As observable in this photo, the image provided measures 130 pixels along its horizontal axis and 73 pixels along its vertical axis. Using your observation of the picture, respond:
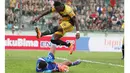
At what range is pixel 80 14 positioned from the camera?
81.3 ft

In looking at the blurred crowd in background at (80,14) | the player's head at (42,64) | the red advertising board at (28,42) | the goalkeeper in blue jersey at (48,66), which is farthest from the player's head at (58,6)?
the blurred crowd in background at (80,14)

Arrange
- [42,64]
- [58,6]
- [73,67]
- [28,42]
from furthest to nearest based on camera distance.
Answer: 1. [28,42]
2. [73,67]
3. [58,6]
4. [42,64]

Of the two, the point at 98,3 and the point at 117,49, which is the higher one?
the point at 98,3

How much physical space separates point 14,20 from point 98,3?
6253mm

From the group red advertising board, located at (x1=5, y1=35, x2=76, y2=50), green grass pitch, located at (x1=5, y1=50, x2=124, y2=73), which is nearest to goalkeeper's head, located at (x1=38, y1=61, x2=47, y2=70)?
green grass pitch, located at (x1=5, y1=50, x2=124, y2=73)

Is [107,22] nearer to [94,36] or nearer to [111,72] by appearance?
[94,36]

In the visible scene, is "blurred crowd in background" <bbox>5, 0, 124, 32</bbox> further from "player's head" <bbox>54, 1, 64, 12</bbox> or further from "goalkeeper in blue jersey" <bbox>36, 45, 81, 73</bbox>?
"goalkeeper in blue jersey" <bbox>36, 45, 81, 73</bbox>

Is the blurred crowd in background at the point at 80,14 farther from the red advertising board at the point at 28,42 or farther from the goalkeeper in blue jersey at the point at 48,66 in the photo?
the goalkeeper in blue jersey at the point at 48,66

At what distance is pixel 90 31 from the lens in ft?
78.6

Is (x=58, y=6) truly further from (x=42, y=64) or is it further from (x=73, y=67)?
(x=73, y=67)

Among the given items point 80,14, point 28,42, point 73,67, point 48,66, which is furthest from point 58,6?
point 80,14

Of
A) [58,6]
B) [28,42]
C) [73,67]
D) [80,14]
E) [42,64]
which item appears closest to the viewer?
[42,64]

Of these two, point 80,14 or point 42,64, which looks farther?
point 80,14
